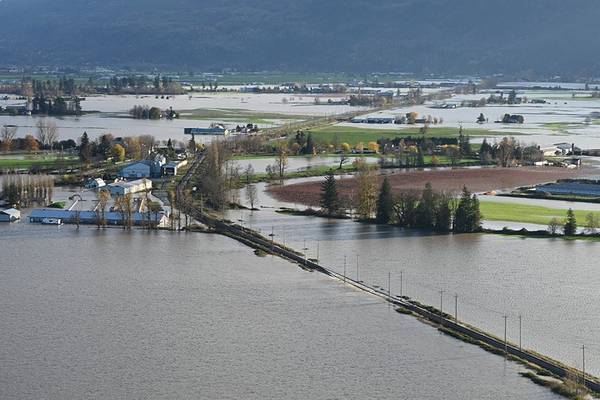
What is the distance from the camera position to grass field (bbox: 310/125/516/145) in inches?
837

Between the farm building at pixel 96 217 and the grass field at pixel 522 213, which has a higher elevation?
the farm building at pixel 96 217

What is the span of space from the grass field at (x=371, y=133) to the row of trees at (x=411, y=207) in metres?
8.37

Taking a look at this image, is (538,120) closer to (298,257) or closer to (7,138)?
(7,138)

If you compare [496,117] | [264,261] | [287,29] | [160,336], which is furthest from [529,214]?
[287,29]

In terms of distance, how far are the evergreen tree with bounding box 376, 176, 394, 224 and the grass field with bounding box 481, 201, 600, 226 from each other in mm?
1066

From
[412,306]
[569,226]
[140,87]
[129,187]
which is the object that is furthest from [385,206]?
[140,87]

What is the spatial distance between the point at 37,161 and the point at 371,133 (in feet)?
26.7

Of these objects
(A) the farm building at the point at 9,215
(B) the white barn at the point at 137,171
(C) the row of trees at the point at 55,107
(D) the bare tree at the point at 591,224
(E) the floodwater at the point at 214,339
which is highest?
(C) the row of trees at the point at 55,107

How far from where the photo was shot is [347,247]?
10086 millimetres

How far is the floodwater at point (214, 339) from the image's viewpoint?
6172 mm

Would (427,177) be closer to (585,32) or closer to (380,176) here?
(380,176)

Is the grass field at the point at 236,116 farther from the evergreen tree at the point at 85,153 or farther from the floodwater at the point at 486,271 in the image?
the floodwater at the point at 486,271

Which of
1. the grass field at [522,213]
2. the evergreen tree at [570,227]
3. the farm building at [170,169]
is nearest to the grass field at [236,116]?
the farm building at [170,169]

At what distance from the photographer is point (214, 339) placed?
6.99 metres
